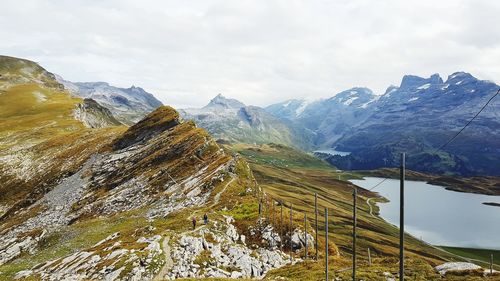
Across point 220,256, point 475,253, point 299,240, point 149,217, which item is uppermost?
point 149,217

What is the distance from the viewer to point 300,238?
72.2 m

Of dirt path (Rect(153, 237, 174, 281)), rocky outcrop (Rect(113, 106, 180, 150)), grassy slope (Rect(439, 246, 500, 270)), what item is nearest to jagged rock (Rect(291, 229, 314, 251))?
dirt path (Rect(153, 237, 174, 281))

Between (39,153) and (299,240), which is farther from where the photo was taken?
(39,153)

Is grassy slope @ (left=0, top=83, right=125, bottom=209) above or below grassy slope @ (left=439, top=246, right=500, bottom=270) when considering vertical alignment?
above

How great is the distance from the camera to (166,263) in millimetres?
54688

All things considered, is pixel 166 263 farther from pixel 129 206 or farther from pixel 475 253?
pixel 475 253

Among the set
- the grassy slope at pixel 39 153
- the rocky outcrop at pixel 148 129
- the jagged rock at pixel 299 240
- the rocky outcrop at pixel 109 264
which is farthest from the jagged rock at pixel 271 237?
the grassy slope at pixel 39 153

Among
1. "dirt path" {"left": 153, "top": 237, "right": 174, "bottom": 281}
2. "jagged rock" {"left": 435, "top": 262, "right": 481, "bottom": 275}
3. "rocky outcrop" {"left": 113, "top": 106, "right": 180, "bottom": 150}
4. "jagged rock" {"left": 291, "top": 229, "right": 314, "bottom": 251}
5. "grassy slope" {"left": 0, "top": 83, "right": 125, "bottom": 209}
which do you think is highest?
"rocky outcrop" {"left": 113, "top": 106, "right": 180, "bottom": 150}

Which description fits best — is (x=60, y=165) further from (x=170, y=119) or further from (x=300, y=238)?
(x=300, y=238)

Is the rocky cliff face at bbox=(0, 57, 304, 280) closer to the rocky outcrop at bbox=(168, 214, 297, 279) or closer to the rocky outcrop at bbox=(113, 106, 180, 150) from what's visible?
the rocky outcrop at bbox=(168, 214, 297, 279)

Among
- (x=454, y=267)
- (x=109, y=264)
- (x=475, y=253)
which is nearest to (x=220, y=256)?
(x=109, y=264)

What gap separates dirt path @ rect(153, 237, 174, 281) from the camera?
169ft

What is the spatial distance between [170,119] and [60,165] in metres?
37.3

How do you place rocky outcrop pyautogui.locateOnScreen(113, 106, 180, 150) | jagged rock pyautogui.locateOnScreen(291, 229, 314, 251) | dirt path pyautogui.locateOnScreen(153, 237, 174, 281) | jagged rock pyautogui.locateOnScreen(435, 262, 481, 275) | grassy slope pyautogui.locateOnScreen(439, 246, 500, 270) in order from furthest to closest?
1. grassy slope pyautogui.locateOnScreen(439, 246, 500, 270)
2. rocky outcrop pyautogui.locateOnScreen(113, 106, 180, 150)
3. jagged rock pyautogui.locateOnScreen(291, 229, 314, 251)
4. dirt path pyautogui.locateOnScreen(153, 237, 174, 281)
5. jagged rock pyautogui.locateOnScreen(435, 262, 481, 275)
